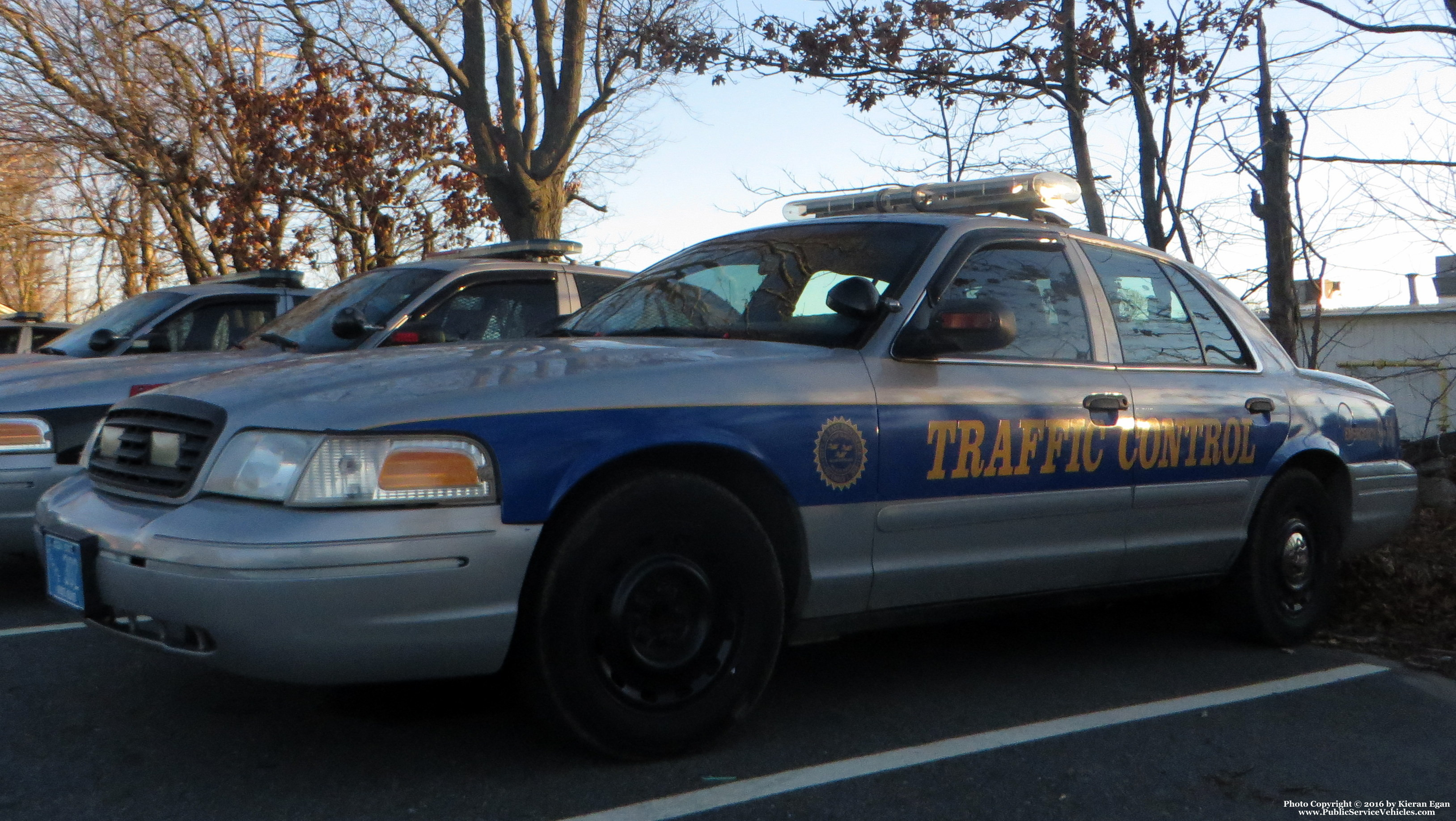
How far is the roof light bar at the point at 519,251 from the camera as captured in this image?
764 cm

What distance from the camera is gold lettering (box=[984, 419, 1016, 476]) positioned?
4.03 meters

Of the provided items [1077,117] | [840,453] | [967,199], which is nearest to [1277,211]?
[1077,117]

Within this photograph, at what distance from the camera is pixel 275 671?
2.95 metres

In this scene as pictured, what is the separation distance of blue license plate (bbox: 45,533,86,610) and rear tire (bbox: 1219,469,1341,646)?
3.97 meters

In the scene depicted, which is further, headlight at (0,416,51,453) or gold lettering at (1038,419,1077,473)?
headlight at (0,416,51,453)

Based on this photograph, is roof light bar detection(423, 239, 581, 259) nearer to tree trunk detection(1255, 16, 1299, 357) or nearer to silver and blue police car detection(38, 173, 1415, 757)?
silver and blue police car detection(38, 173, 1415, 757)

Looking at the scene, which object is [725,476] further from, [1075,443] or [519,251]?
[519,251]

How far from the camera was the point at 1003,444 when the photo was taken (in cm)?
406

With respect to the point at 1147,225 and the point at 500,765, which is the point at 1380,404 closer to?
the point at 1147,225

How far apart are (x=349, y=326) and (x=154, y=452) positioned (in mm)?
3021

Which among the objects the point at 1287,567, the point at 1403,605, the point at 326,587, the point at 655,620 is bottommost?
the point at 1403,605

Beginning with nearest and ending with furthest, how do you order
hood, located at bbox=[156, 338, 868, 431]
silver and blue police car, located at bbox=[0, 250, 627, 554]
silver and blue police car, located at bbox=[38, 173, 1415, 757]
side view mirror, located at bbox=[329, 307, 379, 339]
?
silver and blue police car, located at bbox=[38, 173, 1415, 757]
hood, located at bbox=[156, 338, 868, 431]
silver and blue police car, located at bbox=[0, 250, 627, 554]
side view mirror, located at bbox=[329, 307, 379, 339]

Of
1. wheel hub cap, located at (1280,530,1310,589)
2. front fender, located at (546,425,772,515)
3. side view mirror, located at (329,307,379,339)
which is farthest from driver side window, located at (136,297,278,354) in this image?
wheel hub cap, located at (1280,530,1310,589)

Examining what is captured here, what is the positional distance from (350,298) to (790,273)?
3.59m
